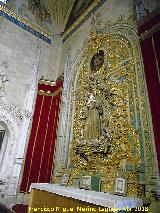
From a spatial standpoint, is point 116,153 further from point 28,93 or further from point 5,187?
point 28,93

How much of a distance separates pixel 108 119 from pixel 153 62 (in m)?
1.79

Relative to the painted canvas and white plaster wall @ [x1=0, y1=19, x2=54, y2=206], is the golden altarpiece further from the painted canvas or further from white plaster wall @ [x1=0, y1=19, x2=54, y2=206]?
the painted canvas

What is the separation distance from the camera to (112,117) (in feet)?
16.4

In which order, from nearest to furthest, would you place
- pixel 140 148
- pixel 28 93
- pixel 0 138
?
1. pixel 140 148
2. pixel 0 138
3. pixel 28 93

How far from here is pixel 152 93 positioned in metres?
4.18

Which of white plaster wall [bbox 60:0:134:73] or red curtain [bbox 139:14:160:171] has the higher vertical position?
white plaster wall [bbox 60:0:134:73]

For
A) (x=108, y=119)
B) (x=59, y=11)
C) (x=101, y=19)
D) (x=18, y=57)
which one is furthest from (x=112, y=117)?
(x=59, y=11)

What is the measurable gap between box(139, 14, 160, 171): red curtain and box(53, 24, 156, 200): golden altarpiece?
253mm

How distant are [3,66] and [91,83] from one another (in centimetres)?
383

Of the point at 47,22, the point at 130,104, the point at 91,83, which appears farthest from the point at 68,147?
the point at 47,22

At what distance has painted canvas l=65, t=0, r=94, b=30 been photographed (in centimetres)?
881

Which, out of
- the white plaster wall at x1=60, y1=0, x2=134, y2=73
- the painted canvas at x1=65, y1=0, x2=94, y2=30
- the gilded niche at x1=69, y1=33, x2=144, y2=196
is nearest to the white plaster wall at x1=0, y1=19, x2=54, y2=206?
the white plaster wall at x1=60, y1=0, x2=134, y2=73

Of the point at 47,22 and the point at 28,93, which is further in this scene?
the point at 47,22

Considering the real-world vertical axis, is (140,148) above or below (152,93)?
below
